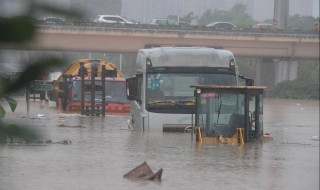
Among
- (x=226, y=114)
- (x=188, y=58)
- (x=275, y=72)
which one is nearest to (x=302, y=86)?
(x=275, y=72)

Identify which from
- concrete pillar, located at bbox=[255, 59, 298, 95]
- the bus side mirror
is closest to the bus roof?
the bus side mirror

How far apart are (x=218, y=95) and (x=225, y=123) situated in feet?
1.94

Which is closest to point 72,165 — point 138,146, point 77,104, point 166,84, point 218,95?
point 138,146

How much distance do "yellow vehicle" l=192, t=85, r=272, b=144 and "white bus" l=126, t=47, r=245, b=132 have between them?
4.47 ft

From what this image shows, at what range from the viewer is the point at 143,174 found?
12.2 meters

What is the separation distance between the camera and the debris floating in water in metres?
12.0

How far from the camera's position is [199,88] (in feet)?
58.1

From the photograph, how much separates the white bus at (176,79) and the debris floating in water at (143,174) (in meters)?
7.16

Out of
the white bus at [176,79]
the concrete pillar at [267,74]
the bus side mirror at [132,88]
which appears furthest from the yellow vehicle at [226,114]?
the concrete pillar at [267,74]

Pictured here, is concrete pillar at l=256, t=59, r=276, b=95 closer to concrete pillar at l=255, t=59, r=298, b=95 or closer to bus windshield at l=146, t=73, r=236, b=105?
concrete pillar at l=255, t=59, r=298, b=95

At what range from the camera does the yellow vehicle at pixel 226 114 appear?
17.9 metres

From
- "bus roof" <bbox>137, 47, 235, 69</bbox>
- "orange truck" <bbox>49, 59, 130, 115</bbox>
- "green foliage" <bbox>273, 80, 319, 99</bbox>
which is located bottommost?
"green foliage" <bbox>273, 80, 319, 99</bbox>

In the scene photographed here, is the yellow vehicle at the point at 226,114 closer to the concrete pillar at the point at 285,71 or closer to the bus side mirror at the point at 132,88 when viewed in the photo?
the bus side mirror at the point at 132,88

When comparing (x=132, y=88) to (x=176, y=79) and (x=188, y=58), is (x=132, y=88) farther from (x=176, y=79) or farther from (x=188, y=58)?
(x=188, y=58)
